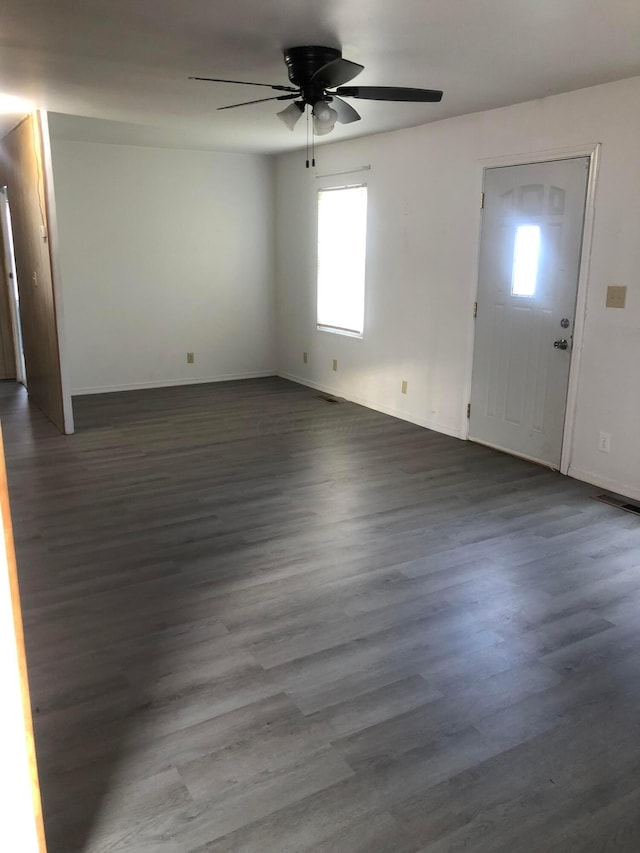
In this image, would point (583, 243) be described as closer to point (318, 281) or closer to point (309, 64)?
point (309, 64)

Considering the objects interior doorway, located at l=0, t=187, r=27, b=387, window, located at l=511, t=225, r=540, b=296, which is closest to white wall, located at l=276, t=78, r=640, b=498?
window, located at l=511, t=225, r=540, b=296

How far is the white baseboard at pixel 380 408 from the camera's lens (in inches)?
220

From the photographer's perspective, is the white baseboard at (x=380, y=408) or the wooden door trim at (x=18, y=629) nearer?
the wooden door trim at (x=18, y=629)

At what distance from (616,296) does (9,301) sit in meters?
6.09

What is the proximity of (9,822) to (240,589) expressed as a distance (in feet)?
5.48

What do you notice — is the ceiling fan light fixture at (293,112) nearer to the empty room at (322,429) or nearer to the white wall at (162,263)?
the empty room at (322,429)

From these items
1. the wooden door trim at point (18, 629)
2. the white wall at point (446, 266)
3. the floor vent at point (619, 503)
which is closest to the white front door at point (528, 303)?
the white wall at point (446, 266)

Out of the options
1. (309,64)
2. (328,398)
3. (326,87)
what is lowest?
(328,398)

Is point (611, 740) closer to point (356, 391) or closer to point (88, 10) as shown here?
point (88, 10)

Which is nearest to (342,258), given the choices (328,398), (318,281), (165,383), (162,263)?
(318,281)

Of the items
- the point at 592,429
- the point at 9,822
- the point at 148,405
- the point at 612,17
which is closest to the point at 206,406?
the point at 148,405

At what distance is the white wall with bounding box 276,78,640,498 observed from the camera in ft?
13.3

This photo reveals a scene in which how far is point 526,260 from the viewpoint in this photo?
468 centimetres

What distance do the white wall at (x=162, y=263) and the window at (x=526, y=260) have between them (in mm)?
3751
